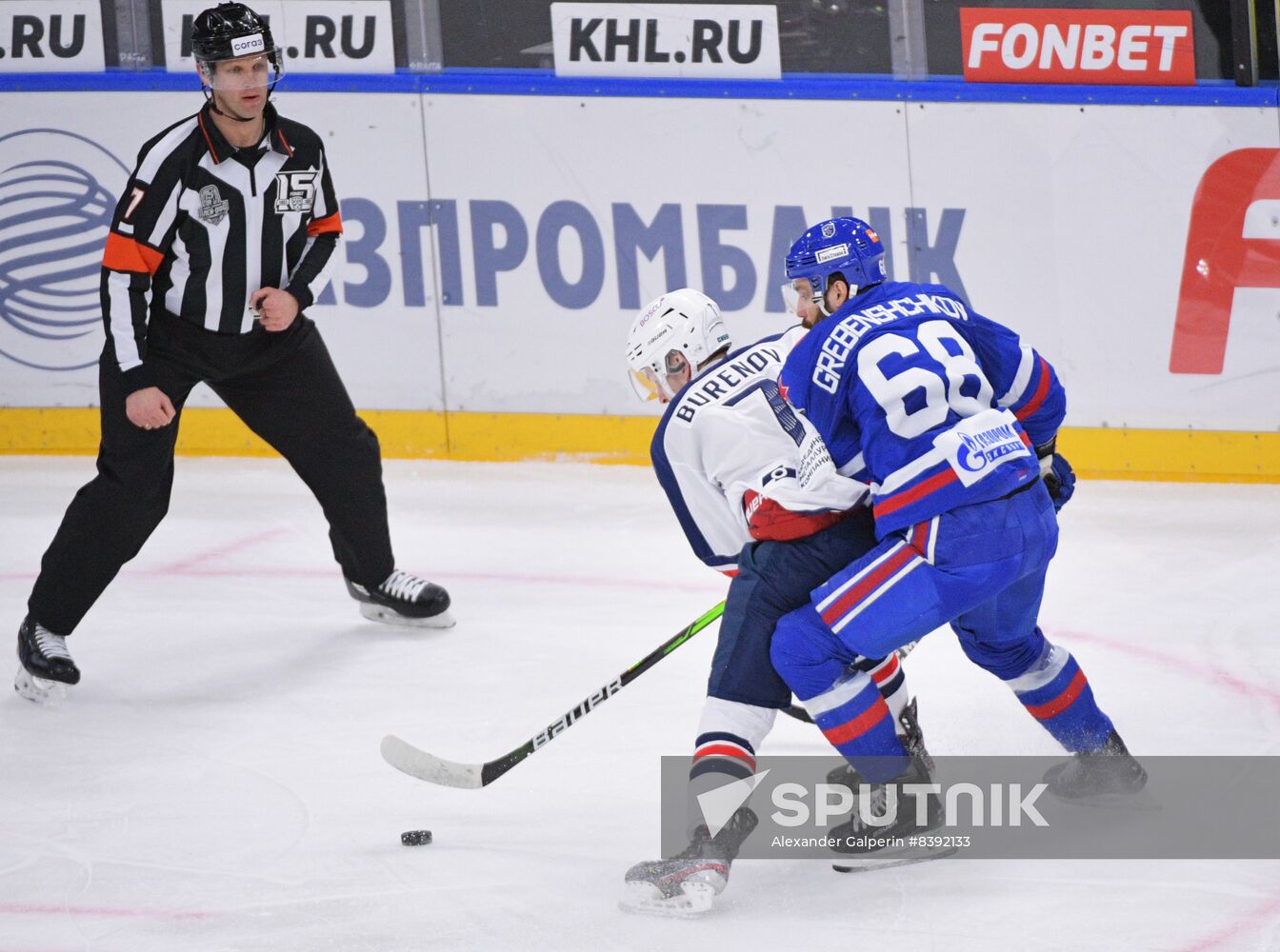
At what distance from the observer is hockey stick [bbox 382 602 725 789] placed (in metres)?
3.12

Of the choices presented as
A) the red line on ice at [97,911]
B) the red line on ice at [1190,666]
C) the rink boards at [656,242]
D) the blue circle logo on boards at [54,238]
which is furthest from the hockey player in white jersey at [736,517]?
the blue circle logo on boards at [54,238]

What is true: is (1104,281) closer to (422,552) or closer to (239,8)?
(422,552)

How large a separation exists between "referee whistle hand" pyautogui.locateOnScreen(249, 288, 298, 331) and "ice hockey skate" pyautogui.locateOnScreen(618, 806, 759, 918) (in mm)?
1718

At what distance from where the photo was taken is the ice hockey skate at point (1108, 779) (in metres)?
3.05

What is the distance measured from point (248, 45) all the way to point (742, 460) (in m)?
1.55

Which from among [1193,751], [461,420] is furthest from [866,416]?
[461,420]

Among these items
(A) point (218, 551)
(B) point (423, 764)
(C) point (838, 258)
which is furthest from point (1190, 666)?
(A) point (218, 551)

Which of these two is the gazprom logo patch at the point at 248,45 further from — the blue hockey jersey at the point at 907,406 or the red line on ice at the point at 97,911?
the red line on ice at the point at 97,911

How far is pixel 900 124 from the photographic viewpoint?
5.49 m

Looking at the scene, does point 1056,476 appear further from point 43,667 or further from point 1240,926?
point 43,667

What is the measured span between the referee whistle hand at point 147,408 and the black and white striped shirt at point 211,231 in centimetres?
3

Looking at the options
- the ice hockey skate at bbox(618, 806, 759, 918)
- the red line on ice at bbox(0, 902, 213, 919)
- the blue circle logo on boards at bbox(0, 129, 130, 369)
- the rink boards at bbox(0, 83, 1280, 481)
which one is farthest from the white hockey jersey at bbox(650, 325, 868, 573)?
the blue circle logo on boards at bbox(0, 129, 130, 369)

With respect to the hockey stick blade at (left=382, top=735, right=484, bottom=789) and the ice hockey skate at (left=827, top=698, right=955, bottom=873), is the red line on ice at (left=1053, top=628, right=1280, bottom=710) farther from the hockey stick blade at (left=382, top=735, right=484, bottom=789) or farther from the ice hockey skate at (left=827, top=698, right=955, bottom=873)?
the hockey stick blade at (left=382, top=735, right=484, bottom=789)

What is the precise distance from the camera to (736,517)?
302 cm
